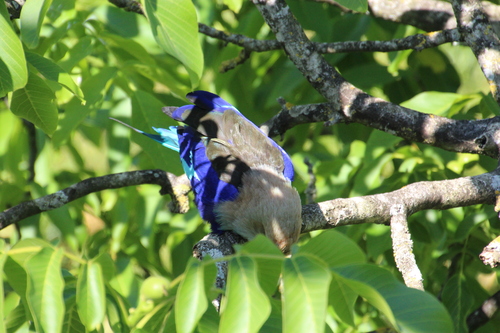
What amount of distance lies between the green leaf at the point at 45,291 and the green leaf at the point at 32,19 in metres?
0.71

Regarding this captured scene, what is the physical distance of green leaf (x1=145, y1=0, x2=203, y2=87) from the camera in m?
1.51

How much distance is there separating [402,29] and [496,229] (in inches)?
45.7

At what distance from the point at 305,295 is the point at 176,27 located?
0.88 meters

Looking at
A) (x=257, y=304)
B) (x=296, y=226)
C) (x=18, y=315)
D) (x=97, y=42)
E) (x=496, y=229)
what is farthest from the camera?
(x=97, y=42)

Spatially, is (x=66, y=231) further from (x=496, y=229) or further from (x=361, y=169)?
(x=496, y=229)

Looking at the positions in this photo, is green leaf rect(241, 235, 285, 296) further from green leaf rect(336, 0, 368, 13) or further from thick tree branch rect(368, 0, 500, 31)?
thick tree branch rect(368, 0, 500, 31)

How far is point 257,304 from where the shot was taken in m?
1.08

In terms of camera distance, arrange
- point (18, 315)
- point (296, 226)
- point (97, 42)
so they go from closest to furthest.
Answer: point (18, 315), point (296, 226), point (97, 42)

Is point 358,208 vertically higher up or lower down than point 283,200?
higher up

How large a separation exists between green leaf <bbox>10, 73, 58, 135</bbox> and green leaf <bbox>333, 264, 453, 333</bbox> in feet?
4.01

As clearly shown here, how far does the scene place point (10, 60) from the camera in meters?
1.51

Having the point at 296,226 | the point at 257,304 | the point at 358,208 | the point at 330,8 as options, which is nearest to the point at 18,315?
the point at 257,304

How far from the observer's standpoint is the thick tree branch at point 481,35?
6.83ft

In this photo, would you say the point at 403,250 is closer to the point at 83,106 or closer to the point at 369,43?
the point at 369,43
